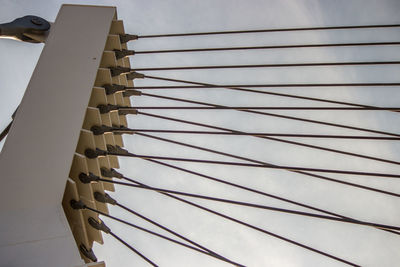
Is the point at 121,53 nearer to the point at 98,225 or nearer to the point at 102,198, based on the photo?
the point at 102,198

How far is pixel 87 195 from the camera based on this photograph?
2.68 metres

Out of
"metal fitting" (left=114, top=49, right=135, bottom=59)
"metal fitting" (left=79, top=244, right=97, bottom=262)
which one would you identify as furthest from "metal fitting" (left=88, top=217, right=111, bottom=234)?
"metal fitting" (left=114, top=49, right=135, bottom=59)

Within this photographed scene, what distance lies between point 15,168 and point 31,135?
281 millimetres

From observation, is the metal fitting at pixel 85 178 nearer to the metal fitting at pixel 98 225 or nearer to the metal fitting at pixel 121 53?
the metal fitting at pixel 98 225

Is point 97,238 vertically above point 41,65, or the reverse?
point 41,65

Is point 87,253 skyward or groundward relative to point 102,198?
groundward

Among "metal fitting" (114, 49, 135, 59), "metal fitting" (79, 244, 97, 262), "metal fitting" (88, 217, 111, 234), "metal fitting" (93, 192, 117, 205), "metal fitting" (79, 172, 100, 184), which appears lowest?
"metal fitting" (79, 244, 97, 262)

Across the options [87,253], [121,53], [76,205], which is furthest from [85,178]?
[121,53]

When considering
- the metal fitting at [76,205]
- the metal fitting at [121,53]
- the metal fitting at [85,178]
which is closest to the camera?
the metal fitting at [76,205]

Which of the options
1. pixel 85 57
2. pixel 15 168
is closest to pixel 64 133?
pixel 15 168

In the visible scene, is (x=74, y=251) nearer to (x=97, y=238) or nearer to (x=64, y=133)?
(x=97, y=238)

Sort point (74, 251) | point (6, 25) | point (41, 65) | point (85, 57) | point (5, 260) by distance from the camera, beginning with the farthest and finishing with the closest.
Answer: point (6, 25) < point (85, 57) < point (41, 65) < point (74, 251) < point (5, 260)

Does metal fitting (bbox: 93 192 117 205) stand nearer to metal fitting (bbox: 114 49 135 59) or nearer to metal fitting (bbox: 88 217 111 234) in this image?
metal fitting (bbox: 88 217 111 234)

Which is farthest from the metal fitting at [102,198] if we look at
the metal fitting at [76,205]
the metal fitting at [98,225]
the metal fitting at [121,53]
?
the metal fitting at [121,53]
